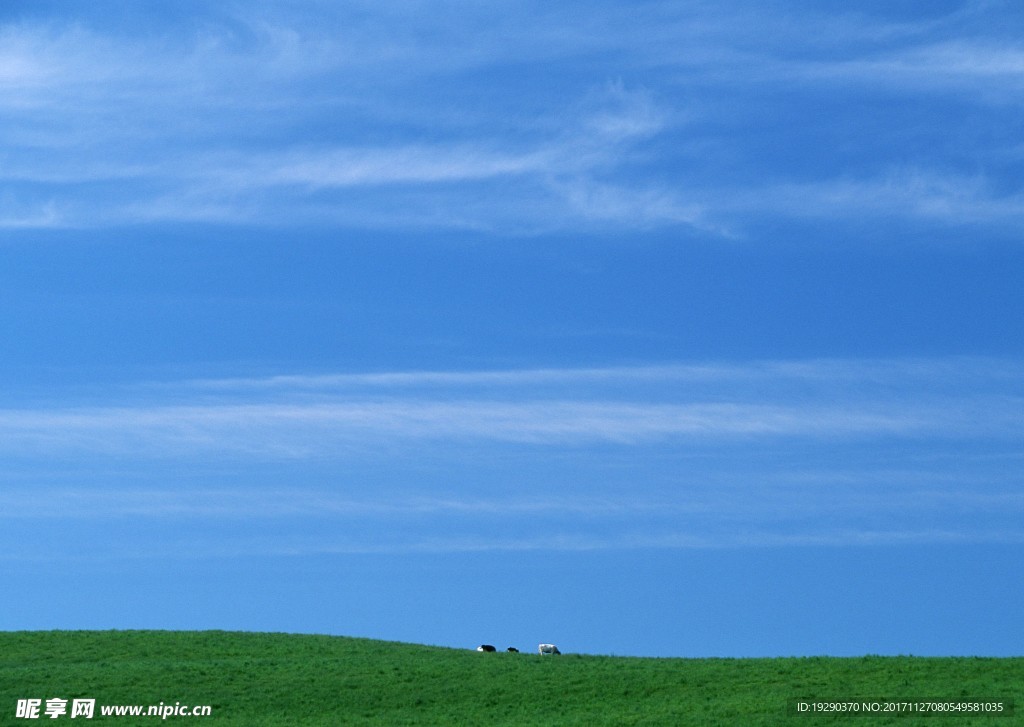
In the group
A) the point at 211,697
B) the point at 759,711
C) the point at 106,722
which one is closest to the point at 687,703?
the point at 759,711

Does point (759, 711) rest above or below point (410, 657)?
below

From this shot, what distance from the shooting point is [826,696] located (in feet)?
148

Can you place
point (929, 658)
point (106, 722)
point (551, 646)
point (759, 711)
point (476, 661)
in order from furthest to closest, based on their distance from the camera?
point (551, 646)
point (476, 661)
point (929, 658)
point (106, 722)
point (759, 711)

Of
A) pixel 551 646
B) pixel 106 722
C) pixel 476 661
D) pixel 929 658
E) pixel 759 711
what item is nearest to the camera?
pixel 759 711

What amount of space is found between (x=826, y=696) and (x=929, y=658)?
27.6ft

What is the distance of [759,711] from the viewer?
144ft

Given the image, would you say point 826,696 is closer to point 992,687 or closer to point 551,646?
point 992,687

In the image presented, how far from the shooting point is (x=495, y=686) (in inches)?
2000

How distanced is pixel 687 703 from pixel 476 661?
13038 mm

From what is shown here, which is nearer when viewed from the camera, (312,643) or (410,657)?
(410,657)

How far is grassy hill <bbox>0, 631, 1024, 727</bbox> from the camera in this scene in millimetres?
44844

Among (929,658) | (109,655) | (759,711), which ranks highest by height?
(109,655)

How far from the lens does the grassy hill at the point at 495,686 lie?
147 feet

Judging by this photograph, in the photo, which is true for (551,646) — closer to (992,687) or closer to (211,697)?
(211,697)
